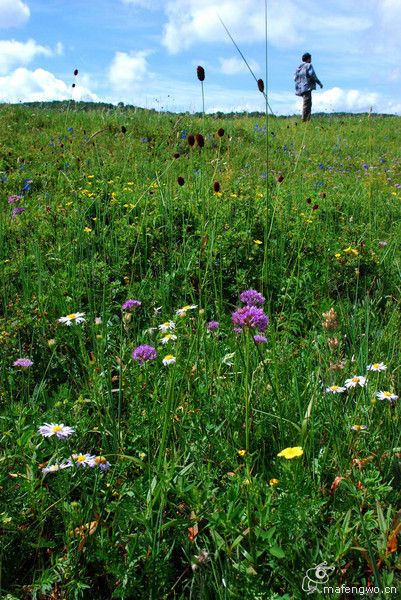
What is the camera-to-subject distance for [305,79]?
47.4 feet

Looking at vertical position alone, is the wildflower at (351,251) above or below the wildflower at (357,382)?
above

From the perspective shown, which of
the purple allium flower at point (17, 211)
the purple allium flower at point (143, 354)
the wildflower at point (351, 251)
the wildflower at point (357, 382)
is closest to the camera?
the wildflower at point (357, 382)

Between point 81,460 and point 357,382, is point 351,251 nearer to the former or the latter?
point 357,382

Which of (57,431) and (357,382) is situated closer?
(57,431)

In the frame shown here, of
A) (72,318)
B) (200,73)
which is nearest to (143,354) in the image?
(72,318)

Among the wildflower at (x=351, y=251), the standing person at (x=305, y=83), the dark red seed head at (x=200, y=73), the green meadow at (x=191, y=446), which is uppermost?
the standing person at (x=305, y=83)

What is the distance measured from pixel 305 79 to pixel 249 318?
48.0 feet

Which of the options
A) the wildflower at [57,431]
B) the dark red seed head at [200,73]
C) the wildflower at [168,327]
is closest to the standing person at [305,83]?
the dark red seed head at [200,73]

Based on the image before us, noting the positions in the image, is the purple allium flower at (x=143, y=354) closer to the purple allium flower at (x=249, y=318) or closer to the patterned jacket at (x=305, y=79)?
the purple allium flower at (x=249, y=318)

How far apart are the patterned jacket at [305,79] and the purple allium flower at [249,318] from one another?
562 inches

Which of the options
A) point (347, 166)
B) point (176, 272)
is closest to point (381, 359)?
point (176, 272)

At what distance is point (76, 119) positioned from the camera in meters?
8.81

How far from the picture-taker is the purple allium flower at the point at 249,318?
1.36 m

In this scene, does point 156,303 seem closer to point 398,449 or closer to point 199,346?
point 199,346
